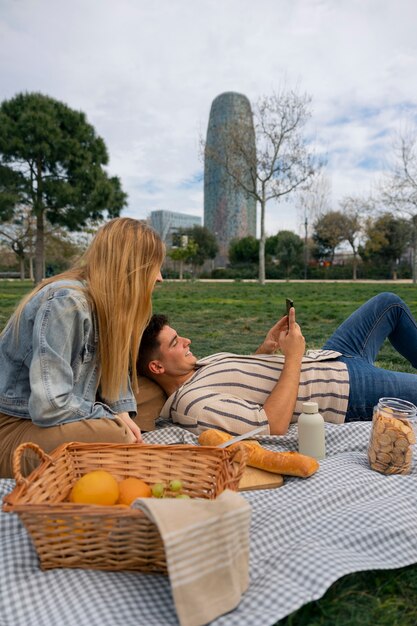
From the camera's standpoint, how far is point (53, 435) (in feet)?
6.81

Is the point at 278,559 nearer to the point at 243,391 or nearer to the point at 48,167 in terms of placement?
the point at 243,391

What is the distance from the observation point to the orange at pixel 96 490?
1.62 m

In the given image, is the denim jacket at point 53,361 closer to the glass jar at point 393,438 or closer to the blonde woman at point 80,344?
the blonde woman at point 80,344

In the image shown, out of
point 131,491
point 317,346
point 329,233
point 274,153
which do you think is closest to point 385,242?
point 329,233

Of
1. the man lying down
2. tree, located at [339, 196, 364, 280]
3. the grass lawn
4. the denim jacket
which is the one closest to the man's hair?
the man lying down

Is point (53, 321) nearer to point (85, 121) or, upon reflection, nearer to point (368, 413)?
point (368, 413)

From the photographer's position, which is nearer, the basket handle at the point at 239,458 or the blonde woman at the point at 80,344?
the basket handle at the point at 239,458

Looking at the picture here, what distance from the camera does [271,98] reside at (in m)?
24.3

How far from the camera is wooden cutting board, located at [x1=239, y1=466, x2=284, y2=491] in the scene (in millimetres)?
2158

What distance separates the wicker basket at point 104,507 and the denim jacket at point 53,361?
22 centimetres

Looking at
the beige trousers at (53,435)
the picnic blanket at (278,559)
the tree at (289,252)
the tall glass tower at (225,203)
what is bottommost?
the picnic blanket at (278,559)

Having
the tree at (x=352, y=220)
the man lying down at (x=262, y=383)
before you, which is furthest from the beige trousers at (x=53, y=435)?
the tree at (x=352, y=220)

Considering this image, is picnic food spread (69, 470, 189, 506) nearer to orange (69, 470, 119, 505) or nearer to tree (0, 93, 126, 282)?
orange (69, 470, 119, 505)

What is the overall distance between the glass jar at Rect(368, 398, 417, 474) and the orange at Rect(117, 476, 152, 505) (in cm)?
112
